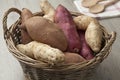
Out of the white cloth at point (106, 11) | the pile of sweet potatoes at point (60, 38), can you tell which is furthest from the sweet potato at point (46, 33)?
the white cloth at point (106, 11)

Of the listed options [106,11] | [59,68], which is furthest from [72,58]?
[106,11]

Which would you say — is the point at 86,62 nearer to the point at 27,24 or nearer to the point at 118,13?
the point at 27,24

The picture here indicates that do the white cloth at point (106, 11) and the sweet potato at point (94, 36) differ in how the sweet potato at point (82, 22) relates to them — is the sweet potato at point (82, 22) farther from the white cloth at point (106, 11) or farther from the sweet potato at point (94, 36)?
the white cloth at point (106, 11)

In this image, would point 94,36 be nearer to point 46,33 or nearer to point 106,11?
point 46,33

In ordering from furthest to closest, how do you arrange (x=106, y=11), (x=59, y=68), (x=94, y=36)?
(x=106, y=11) < (x=94, y=36) < (x=59, y=68)

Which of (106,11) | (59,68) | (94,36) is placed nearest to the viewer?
(59,68)

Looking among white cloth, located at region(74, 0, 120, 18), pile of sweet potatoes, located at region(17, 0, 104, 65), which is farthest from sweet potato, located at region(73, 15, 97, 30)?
white cloth, located at region(74, 0, 120, 18)
